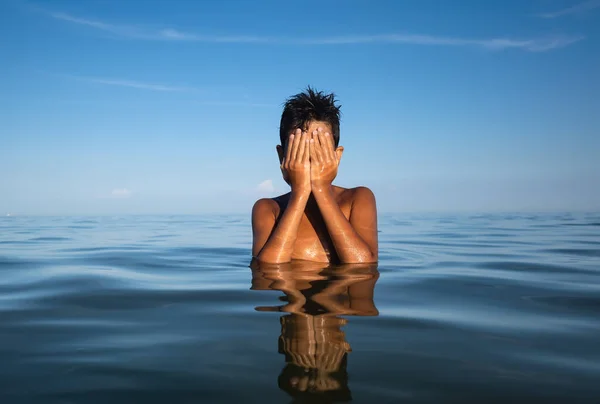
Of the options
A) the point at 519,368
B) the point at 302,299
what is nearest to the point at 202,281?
the point at 302,299

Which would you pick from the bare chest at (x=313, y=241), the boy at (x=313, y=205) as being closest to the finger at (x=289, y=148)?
the boy at (x=313, y=205)

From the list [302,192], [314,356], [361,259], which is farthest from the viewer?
[361,259]

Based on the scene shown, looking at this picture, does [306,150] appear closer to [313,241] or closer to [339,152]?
[339,152]

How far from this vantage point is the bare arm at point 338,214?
399cm

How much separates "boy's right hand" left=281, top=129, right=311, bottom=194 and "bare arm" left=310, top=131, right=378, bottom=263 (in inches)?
2.1

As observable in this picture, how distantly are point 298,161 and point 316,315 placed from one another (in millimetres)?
1900

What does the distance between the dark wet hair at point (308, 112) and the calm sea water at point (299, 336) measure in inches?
51.6

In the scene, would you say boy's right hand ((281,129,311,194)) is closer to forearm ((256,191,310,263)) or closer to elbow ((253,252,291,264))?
forearm ((256,191,310,263))

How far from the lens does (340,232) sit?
407 centimetres

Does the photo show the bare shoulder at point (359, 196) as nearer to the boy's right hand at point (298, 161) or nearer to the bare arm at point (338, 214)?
the bare arm at point (338, 214)

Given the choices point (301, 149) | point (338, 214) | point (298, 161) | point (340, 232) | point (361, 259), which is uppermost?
point (301, 149)

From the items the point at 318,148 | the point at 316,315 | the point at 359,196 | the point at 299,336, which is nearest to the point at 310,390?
the point at 299,336

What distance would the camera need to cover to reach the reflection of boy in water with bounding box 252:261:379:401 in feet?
4.90

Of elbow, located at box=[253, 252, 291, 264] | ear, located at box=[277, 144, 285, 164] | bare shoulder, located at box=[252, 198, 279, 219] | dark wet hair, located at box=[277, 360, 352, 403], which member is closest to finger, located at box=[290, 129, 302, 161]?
ear, located at box=[277, 144, 285, 164]
